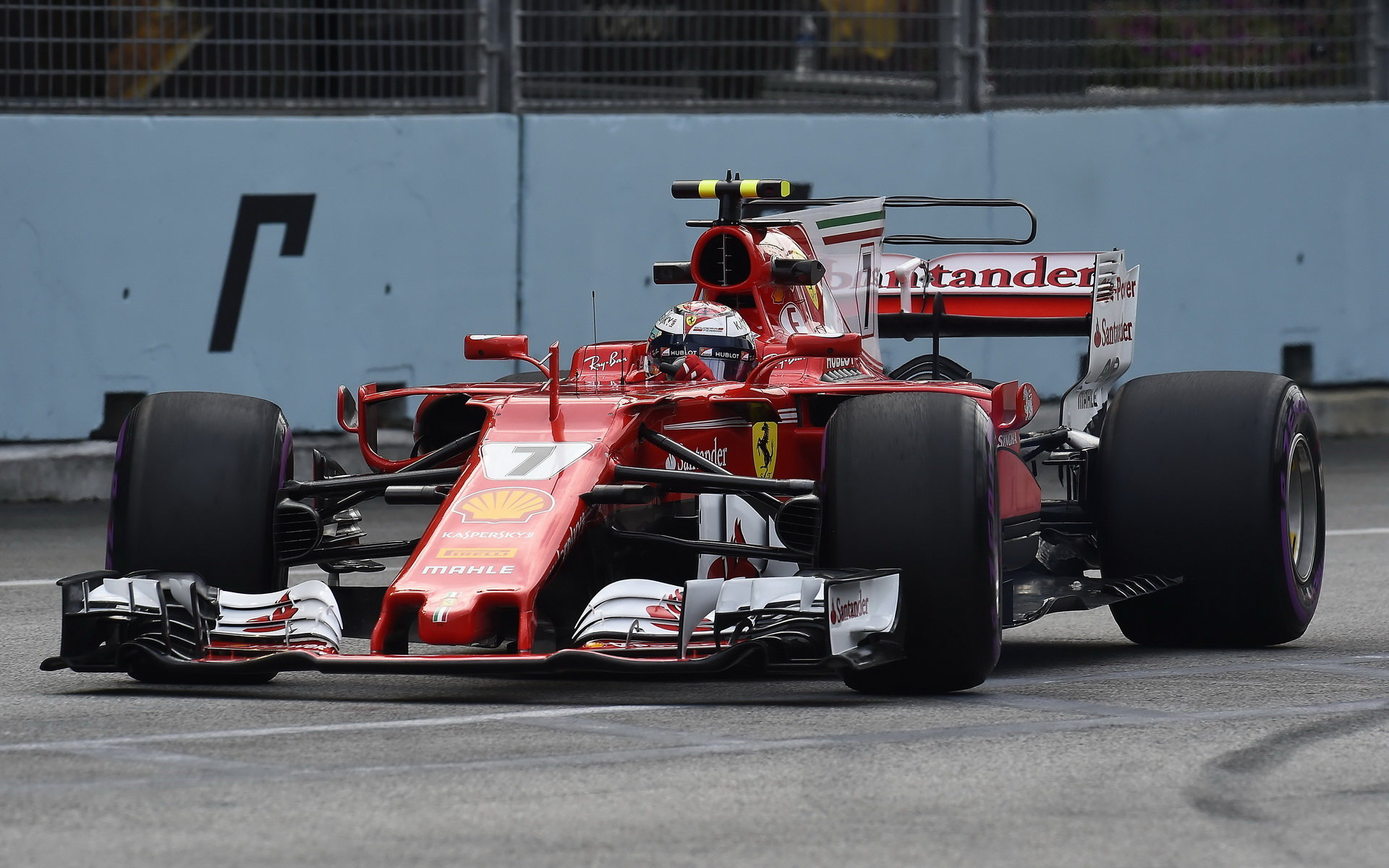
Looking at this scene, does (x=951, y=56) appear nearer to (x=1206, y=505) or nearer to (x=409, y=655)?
→ (x=1206, y=505)

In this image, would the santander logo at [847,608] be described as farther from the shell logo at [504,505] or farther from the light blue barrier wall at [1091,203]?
the light blue barrier wall at [1091,203]

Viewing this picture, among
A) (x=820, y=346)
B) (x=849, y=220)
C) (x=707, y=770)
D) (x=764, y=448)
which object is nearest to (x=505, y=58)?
(x=849, y=220)

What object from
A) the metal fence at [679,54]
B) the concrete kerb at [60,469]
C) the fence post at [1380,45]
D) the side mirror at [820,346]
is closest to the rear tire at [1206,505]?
the side mirror at [820,346]

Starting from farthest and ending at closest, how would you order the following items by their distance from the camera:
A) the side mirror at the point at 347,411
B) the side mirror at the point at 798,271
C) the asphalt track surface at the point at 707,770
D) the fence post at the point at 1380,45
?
the fence post at the point at 1380,45 → the side mirror at the point at 798,271 → the side mirror at the point at 347,411 → the asphalt track surface at the point at 707,770

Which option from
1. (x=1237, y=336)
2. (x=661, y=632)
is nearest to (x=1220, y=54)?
(x=1237, y=336)

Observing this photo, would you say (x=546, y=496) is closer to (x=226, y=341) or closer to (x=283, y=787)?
(x=283, y=787)

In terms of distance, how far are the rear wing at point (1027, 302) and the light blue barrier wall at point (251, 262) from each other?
3.86 m

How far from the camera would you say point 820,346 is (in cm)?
731

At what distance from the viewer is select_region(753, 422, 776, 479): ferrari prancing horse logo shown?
23.7 ft

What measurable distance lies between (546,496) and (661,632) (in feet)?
2.13

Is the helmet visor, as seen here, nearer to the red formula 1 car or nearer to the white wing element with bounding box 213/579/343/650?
the red formula 1 car

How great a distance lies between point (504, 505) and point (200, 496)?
107 centimetres

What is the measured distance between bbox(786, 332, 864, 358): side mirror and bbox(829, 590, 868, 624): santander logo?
1.38 m

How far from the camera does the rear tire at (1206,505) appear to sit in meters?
7.50
